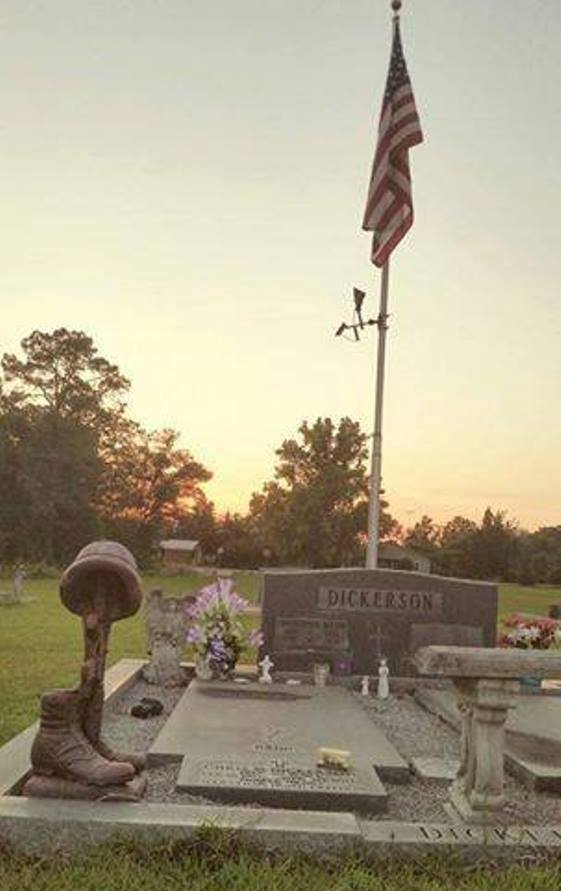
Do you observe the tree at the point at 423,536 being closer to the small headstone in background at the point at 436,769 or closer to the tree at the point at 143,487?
the tree at the point at 143,487

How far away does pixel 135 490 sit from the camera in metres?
59.0

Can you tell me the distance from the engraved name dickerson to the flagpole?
0.87 metres

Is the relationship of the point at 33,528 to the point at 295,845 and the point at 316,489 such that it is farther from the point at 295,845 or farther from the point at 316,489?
the point at 295,845

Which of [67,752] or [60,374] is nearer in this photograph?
[67,752]

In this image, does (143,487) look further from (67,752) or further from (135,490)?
(67,752)

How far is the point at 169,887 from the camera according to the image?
14.4 feet

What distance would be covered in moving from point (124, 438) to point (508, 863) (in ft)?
171

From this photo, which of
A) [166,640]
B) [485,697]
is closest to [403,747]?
[485,697]

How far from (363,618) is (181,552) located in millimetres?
62579

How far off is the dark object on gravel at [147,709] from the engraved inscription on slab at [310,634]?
2.17 m

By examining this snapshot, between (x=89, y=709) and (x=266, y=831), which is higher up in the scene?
(x=89, y=709)

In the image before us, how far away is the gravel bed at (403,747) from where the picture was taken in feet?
19.1

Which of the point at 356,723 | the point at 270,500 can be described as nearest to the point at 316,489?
the point at 270,500

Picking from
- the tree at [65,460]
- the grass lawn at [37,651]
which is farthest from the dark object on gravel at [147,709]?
the tree at [65,460]
